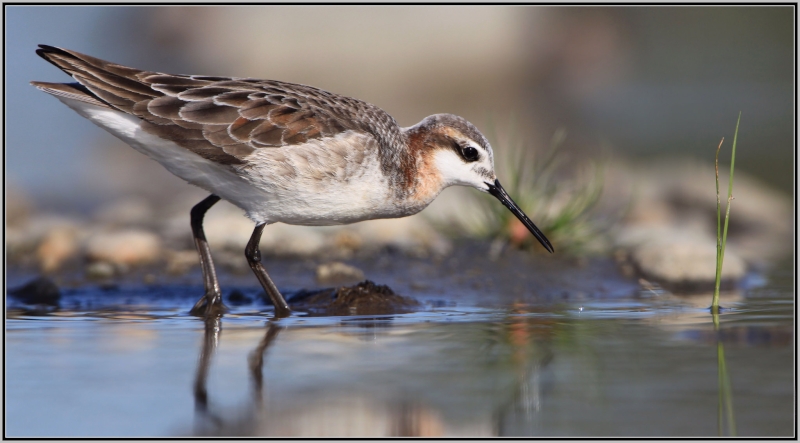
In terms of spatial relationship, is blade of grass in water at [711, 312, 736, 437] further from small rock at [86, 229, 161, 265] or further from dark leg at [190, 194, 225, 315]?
small rock at [86, 229, 161, 265]

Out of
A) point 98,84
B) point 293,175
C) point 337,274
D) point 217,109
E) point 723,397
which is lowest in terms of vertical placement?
point 723,397

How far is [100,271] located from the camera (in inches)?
396

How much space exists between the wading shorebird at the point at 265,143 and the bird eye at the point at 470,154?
1cm

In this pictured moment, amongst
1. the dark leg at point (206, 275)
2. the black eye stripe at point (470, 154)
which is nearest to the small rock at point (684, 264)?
the black eye stripe at point (470, 154)

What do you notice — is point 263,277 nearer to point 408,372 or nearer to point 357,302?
point 357,302

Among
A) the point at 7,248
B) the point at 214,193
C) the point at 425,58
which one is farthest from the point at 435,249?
the point at 425,58

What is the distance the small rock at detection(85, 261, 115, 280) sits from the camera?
10.0 m

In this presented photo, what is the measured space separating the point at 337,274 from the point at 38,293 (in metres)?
2.91

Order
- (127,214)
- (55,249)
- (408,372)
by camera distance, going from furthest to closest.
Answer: (127,214), (55,249), (408,372)

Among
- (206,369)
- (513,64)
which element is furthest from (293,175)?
(513,64)

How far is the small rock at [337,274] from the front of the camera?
9.87 m

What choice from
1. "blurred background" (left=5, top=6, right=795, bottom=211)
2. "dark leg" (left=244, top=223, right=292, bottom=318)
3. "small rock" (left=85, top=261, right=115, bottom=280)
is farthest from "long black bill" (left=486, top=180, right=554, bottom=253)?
"blurred background" (left=5, top=6, right=795, bottom=211)

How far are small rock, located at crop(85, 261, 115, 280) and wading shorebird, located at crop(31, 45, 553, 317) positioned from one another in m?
1.90

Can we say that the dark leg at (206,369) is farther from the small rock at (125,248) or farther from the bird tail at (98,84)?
the small rock at (125,248)
